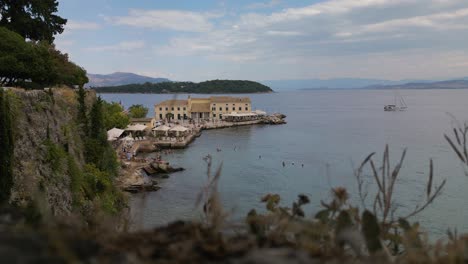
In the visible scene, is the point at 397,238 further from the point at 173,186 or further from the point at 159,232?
the point at 173,186

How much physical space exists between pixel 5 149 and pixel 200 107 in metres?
74.0

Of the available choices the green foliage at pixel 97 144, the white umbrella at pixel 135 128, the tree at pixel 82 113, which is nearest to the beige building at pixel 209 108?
the white umbrella at pixel 135 128

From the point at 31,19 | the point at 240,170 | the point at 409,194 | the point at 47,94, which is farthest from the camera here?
the point at 240,170

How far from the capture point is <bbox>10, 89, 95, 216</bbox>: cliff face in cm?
1311

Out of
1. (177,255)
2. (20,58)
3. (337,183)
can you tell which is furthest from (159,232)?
(337,183)

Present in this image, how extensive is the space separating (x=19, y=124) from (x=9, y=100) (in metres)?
0.98

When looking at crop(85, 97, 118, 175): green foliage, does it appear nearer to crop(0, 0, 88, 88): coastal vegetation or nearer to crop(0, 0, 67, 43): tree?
crop(0, 0, 88, 88): coastal vegetation

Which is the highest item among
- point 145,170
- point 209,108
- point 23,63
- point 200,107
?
point 23,63

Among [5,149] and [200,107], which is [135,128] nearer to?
[200,107]

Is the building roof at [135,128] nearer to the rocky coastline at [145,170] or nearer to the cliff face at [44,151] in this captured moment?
the rocky coastline at [145,170]

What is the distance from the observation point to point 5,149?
11977mm

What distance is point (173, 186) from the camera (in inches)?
1185

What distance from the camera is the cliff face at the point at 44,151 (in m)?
13.1

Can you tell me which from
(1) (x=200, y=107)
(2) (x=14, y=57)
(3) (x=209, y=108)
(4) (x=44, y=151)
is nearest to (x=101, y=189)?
(4) (x=44, y=151)
